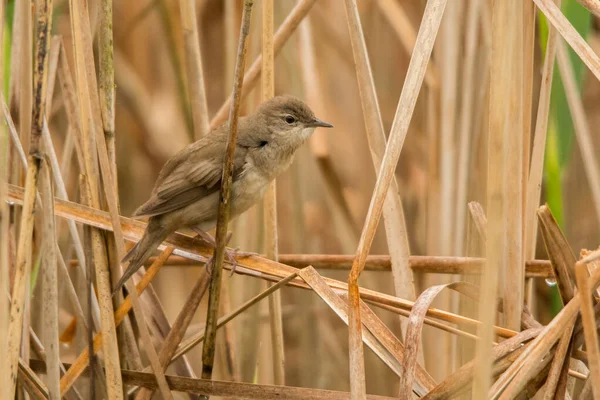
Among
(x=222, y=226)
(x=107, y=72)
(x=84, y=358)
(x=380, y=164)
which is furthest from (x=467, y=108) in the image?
(x=84, y=358)

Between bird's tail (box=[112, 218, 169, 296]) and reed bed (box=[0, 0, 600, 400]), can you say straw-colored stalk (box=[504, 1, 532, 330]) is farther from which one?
bird's tail (box=[112, 218, 169, 296])

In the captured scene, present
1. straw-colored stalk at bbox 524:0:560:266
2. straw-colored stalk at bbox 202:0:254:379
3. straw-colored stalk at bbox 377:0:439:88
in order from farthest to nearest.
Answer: straw-colored stalk at bbox 377:0:439:88 → straw-colored stalk at bbox 524:0:560:266 → straw-colored stalk at bbox 202:0:254:379

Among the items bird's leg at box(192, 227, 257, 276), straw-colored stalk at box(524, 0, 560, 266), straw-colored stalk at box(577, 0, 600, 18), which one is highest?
straw-colored stalk at box(577, 0, 600, 18)

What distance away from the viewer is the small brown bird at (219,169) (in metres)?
2.56

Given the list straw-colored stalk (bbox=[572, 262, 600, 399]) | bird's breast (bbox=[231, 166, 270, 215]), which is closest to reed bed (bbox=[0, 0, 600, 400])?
straw-colored stalk (bbox=[572, 262, 600, 399])

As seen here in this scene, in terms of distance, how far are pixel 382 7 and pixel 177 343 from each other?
6.12ft

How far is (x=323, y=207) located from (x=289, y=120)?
1035 millimetres

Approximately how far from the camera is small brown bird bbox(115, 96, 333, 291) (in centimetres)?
256

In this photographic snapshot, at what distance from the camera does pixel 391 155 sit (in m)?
1.81

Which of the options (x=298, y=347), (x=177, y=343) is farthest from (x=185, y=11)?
(x=298, y=347)

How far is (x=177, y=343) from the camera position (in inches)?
85.6

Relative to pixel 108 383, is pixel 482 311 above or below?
above

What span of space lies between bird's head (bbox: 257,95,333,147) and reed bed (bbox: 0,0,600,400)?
146 millimetres

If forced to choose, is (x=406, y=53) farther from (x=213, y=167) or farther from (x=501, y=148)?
(x=501, y=148)
